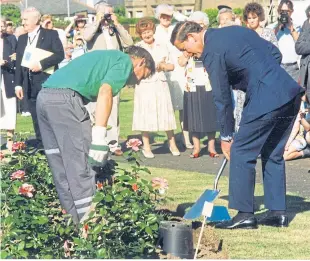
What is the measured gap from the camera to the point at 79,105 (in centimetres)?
744

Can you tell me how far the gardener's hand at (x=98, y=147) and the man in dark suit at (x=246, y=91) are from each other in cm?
134

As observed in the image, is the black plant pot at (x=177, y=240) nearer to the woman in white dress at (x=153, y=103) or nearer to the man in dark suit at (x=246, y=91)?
the man in dark suit at (x=246, y=91)

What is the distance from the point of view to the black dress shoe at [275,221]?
27.5 feet

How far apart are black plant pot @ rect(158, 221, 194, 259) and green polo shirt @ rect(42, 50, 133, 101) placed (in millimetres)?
1058

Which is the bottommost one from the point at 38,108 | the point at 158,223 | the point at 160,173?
the point at 160,173

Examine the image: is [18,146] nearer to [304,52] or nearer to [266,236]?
[266,236]

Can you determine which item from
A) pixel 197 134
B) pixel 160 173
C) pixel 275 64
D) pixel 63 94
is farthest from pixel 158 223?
pixel 197 134

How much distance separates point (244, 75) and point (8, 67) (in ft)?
22.9

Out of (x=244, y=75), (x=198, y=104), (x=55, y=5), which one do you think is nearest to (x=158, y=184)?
(x=244, y=75)

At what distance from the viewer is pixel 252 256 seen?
24.0 ft

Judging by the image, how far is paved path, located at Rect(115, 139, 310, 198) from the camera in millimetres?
10727

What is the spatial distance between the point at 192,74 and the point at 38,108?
588 cm

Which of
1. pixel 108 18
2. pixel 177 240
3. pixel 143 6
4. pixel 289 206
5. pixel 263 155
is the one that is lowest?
pixel 143 6

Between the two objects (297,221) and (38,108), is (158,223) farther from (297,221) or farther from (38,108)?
(297,221)
